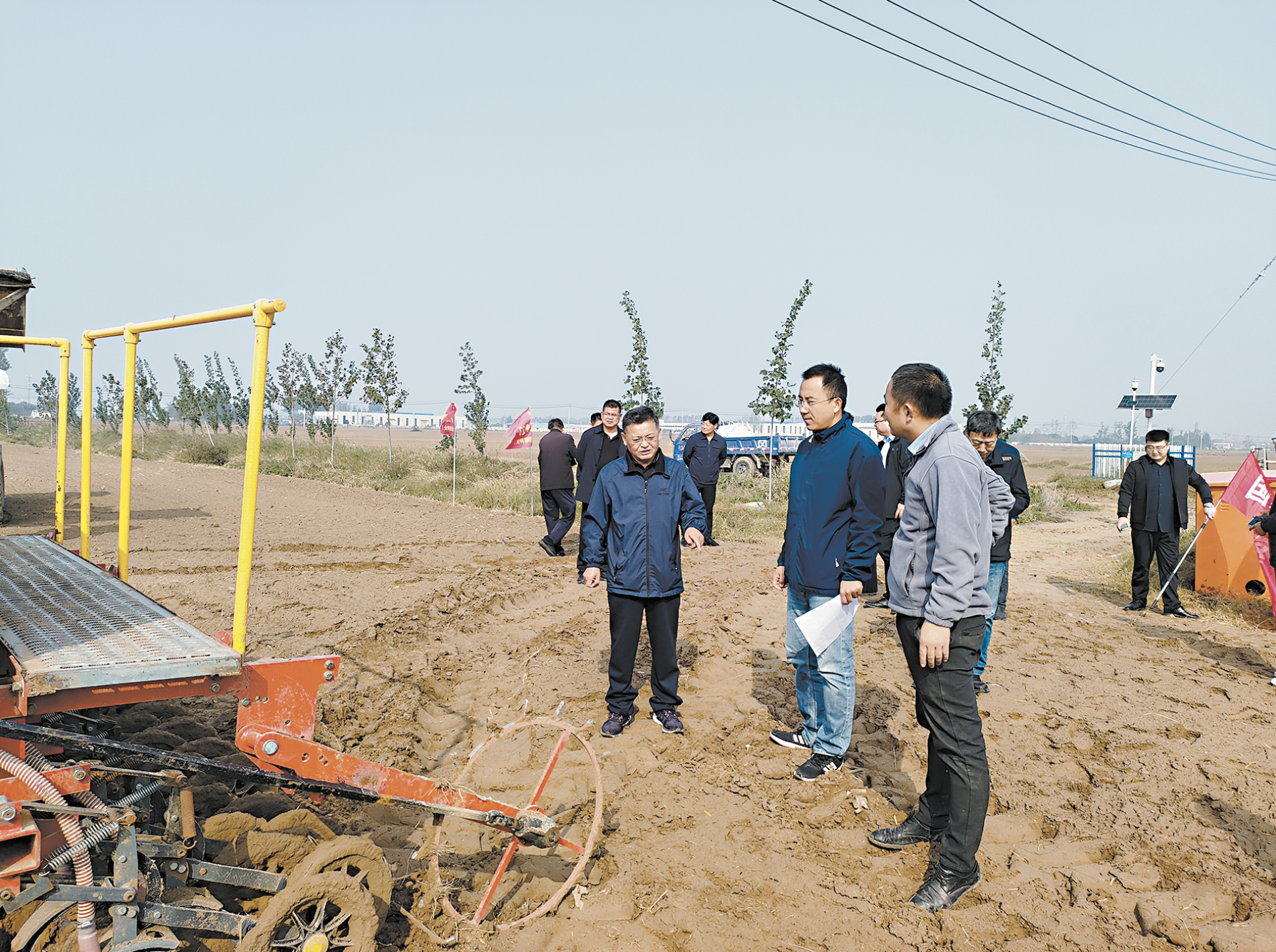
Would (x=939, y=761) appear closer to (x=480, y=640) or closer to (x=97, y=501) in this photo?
(x=480, y=640)

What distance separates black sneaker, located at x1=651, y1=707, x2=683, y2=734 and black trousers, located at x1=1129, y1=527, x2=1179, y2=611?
5.90 meters

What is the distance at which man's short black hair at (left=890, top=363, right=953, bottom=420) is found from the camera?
3.24 m

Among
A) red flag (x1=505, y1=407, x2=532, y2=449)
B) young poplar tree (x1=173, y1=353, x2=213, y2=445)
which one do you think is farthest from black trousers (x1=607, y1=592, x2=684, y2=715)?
young poplar tree (x1=173, y1=353, x2=213, y2=445)

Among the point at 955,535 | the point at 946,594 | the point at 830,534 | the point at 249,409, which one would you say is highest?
the point at 249,409

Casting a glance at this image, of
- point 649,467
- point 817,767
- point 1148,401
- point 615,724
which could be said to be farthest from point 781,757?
point 1148,401

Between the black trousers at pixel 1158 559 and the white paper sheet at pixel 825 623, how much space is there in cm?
579

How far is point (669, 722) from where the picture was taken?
4766 mm

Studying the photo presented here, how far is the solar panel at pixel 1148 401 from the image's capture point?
22734mm

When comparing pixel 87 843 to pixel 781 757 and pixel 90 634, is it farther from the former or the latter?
pixel 781 757

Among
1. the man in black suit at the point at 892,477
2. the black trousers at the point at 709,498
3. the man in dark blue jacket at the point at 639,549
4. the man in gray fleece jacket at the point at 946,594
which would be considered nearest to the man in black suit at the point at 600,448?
the black trousers at the point at 709,498

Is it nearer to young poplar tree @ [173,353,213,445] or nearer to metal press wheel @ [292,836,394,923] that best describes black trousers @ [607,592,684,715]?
metal press wheel @ [292,836,394,923]

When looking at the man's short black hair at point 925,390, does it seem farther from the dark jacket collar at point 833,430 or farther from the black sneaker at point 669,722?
the black sneaker at point 669,722

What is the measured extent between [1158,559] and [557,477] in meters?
6.73

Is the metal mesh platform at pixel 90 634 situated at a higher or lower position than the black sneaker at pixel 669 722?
higher
